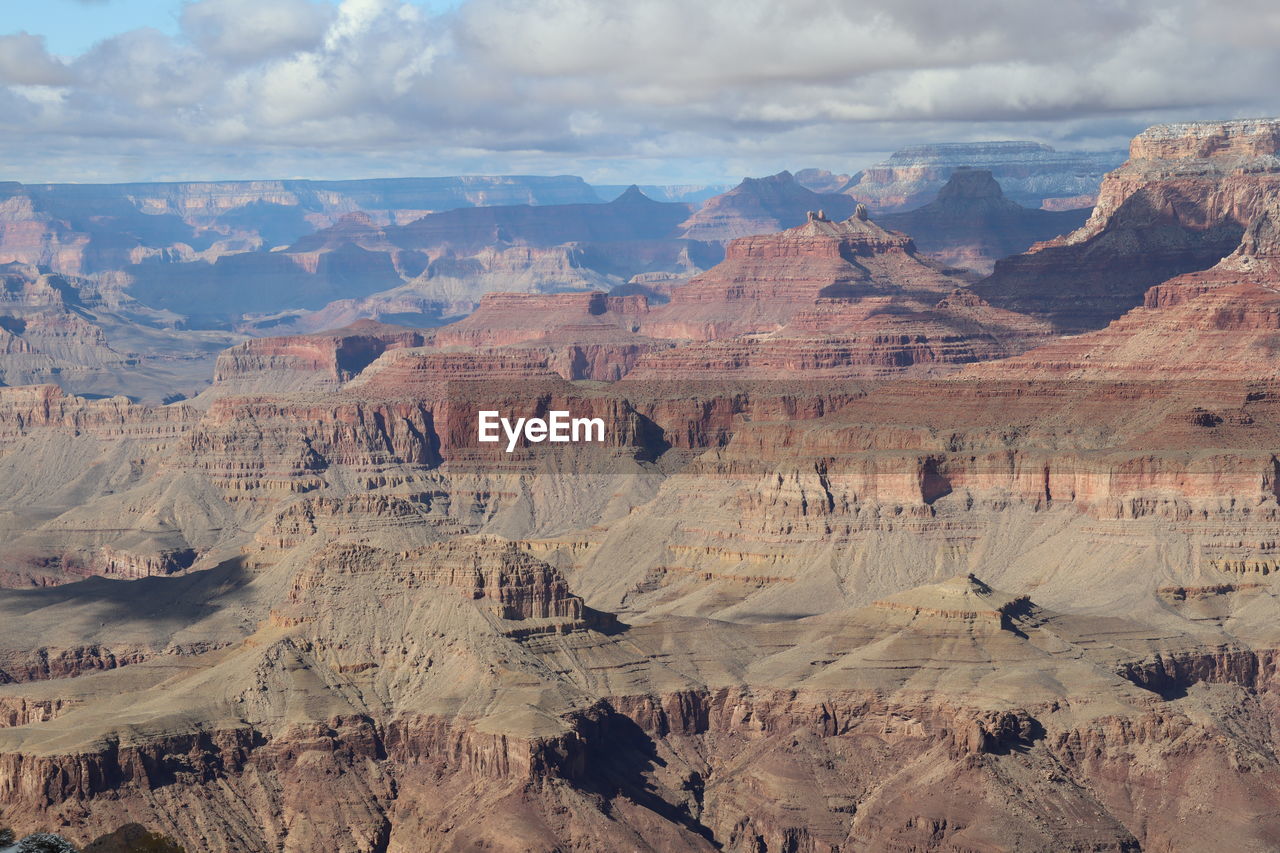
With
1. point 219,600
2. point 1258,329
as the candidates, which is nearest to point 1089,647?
point 219,600

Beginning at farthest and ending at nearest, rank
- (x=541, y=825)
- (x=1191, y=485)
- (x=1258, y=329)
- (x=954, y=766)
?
1. (x=1258, y=329)
2. (x=1191, y=485)
3. (x=954, y=766)
4. (x=541, y=825)

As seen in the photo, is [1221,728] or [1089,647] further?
[1089,647]

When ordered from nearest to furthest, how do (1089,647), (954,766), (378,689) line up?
(954,766)
(378,689)
(1089,647)

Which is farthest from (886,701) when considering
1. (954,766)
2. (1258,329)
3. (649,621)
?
(1258,329)

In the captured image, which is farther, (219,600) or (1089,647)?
(219,600)

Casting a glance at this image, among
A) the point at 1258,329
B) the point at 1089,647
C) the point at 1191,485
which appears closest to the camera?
the point at 1089,647

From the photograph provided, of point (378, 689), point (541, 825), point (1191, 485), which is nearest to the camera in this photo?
point (541, 825)

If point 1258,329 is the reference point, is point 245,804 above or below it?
below

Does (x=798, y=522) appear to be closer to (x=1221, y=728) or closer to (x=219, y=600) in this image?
(x=219, y=600)

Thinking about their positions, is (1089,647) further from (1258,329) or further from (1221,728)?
(1258,329)
